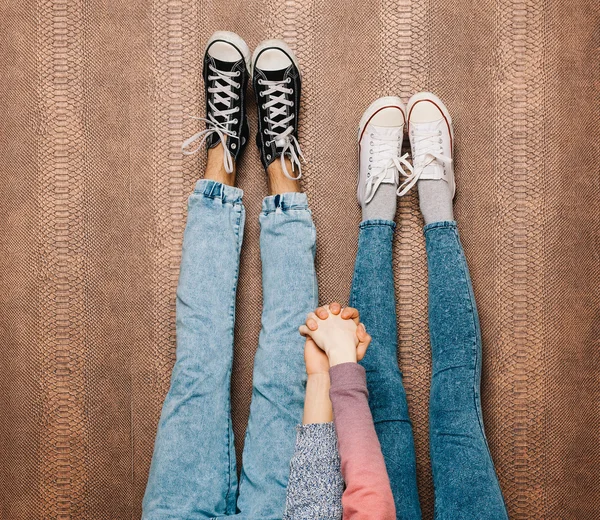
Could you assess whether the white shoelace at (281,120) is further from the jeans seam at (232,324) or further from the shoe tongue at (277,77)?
the jeans seam at (232,324)

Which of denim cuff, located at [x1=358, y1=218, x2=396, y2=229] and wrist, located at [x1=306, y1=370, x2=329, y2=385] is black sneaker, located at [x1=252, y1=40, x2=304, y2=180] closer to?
denim cuff, located at [x1=358, y1=218, x2=396, y2=229]

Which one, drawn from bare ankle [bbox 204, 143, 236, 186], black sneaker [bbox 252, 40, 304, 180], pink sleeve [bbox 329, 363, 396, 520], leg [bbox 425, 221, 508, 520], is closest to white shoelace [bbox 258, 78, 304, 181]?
black sneaker [bbox 252, 40, 304, 180]

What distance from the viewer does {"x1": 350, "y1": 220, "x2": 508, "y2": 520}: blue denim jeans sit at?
3.05 ft

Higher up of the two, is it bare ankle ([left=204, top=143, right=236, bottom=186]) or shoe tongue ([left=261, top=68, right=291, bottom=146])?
shoe tongue ([left=261, top=68, right=291, bottom=146])

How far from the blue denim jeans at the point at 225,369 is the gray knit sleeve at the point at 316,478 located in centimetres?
13

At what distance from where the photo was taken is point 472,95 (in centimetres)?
111

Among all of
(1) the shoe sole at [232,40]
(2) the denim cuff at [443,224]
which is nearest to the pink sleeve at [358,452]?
(2) the denim cuff at [443,224]

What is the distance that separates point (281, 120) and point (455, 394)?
0.66 metres

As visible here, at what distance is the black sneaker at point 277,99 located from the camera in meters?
1.09

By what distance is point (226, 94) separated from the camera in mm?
1107

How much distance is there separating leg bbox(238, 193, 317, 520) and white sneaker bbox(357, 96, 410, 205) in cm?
15

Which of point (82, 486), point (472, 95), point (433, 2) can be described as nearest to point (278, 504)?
point (82, 486)

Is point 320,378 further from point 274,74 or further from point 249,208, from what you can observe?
point 274,74

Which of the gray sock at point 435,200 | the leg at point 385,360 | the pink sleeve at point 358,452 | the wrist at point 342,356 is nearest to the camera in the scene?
the pink sleeve at point 358,452
